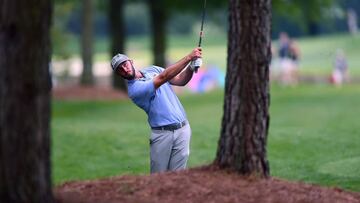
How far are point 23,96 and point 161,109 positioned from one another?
2.74 meters

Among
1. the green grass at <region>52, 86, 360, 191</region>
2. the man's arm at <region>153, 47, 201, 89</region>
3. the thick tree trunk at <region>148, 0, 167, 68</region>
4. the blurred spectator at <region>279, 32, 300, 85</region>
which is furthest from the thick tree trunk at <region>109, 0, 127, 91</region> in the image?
the man's arm at <region>153, 47, 201, 89</region>

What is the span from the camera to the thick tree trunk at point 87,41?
31141 millimetres

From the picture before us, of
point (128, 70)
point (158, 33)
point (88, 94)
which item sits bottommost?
point (88, 94)

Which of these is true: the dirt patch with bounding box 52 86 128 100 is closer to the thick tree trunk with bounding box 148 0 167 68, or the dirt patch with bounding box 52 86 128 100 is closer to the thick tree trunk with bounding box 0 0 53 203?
the thick tree trunk with bounding box 148 0 167 68

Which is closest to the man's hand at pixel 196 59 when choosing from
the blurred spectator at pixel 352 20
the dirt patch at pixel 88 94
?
the dirt patch at pixel 88 94

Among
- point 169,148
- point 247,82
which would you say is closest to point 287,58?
point 169,148

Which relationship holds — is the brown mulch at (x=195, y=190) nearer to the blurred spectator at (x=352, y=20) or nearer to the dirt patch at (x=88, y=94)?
the dirt patch at (x=88, y=94)

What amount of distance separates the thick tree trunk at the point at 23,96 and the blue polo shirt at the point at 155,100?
236 cm

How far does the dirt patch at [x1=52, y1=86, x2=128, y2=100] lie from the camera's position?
29.8 metres

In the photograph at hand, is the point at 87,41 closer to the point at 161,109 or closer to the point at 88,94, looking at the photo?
the point at 88,94

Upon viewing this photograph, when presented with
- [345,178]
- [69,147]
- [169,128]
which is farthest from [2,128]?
[69,147]

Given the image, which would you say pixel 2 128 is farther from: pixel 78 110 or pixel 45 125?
pixel 78 110

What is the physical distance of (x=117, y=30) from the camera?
107 feet

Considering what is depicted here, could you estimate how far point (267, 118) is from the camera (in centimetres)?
735
